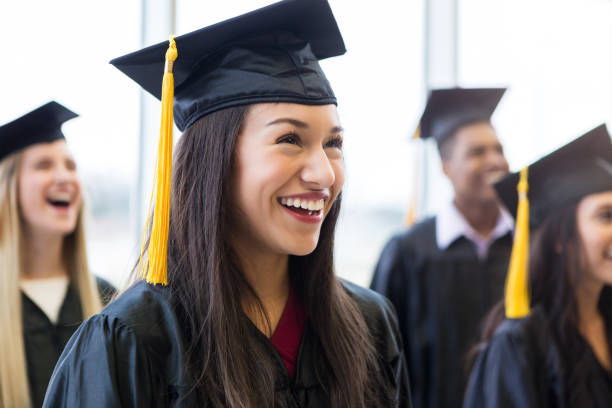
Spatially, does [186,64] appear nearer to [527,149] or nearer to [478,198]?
[478,198]

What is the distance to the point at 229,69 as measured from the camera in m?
1.30

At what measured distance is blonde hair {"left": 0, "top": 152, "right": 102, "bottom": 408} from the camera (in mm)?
2008

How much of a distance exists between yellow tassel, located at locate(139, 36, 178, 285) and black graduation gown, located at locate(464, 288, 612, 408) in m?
1.26

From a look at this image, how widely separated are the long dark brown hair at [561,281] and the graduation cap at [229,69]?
125cm

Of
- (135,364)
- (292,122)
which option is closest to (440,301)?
(292,122)

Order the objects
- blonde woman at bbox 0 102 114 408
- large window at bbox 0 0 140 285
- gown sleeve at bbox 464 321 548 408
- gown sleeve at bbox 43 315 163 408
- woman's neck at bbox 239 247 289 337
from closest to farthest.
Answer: gown sleeve at bbox 43 315 163 408, woman's neck at bbox 239 247 289 337, gown sleeve at bbox 464 321 548 408, blonde woman at bbox 0 102 114 408, large window at bbox 0 0 140 285

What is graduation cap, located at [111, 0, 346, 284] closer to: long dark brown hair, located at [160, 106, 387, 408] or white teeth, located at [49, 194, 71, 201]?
long dark brown hair, located at [160, 106, 387, 408]

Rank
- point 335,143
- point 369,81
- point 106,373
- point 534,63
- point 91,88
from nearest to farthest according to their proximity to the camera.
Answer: point 106,373 → point 335,143 → point 91,88 → point 369,81 → point 534,63

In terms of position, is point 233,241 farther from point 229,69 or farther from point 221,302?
point 229,69

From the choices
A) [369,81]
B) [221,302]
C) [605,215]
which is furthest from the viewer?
[369,81]

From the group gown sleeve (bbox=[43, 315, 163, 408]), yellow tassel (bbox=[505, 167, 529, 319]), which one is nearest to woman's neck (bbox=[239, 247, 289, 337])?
gown sleeve (bbox=[43, 315, 163, 408])

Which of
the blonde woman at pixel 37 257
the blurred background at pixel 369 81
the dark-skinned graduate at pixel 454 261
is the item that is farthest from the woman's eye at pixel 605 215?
the blonde woman at pixel 37 257

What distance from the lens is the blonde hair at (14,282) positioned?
6.59 ft

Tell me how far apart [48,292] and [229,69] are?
1.36 meters
